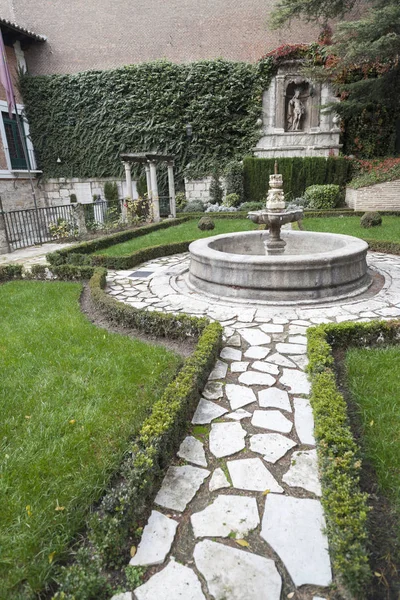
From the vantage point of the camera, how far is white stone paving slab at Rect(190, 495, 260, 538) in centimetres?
203

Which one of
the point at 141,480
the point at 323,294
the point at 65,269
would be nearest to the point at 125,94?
the point at 65,269

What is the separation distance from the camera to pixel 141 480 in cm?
214

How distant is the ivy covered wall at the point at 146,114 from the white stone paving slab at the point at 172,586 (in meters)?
17.6

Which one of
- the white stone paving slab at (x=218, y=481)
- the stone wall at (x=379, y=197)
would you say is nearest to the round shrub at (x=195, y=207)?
the stone wall at (x=379, y=197)

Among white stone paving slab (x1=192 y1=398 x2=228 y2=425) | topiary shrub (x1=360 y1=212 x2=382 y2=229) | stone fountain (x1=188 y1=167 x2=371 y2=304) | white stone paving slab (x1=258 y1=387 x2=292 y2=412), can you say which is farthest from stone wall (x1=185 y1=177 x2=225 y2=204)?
white stone paving slab (x1=192 y1=398 x2=228 y2=425)

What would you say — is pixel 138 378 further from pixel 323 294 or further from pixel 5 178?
pixel 5 178

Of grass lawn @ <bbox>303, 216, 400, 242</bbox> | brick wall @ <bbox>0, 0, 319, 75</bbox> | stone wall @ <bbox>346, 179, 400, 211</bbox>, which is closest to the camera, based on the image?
grass lawn @ <bbox>303, 216, 400, 242</bbox>

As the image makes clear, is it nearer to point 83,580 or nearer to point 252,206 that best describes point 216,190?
point 252,206

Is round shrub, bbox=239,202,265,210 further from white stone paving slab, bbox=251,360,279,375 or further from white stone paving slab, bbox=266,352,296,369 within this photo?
white stone paving slab, bbox=251,360,279,375

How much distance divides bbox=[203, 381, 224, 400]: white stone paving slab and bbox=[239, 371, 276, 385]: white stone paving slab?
225 mm

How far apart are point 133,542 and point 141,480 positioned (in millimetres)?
298

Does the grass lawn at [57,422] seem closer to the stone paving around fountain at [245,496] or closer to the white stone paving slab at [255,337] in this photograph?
the stone paving around fountain at [245,496]

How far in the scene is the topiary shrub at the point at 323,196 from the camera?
49.7ft

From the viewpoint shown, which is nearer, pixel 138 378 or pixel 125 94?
pixel 138 378
